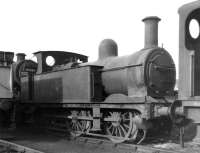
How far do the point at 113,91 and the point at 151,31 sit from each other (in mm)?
2211

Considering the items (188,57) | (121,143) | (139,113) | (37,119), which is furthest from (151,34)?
(37,119)

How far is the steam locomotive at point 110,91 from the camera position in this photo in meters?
8.77

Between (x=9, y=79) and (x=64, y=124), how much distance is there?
2715 millimetres

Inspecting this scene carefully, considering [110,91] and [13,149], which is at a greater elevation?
[110,91]

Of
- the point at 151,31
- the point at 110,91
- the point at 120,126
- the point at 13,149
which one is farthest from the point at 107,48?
the point at 13,149

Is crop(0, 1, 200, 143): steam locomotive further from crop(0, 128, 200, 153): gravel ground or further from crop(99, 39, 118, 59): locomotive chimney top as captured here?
crop(0, 128, 200, 153): gravel ground

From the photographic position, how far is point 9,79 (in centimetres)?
1182

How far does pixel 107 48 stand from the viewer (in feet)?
35.4

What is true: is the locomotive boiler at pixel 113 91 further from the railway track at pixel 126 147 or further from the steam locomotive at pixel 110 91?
the railway track at pixel 126 147

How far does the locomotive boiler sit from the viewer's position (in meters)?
Result: 8.76

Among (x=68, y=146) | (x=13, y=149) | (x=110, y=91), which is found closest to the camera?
(x=13, y=149)

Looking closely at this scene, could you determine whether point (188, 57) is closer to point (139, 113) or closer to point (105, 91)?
point (139, 113)

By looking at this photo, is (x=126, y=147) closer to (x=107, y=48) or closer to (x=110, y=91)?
(x=110, y=91)

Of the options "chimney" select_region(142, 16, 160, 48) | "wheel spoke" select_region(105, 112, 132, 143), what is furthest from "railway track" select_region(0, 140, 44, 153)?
"chimney" select_region(142, 16, 160, 48)
